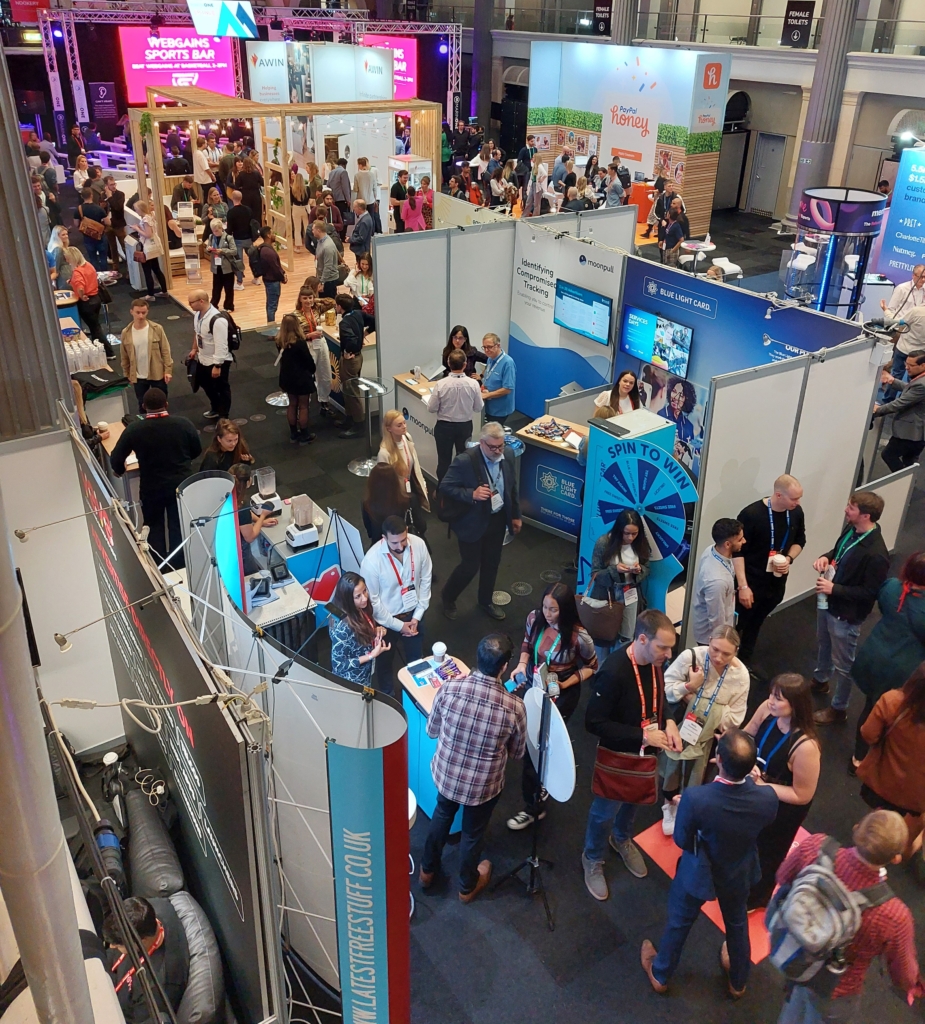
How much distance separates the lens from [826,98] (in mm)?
13977

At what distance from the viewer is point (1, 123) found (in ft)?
10.8

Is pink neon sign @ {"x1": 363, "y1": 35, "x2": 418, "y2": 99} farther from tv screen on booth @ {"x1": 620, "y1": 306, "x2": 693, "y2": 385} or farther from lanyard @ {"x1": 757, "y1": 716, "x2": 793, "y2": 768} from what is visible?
lanyard @ {"x1": 757, "y1": 716, "x2": 793, "y2": 768}

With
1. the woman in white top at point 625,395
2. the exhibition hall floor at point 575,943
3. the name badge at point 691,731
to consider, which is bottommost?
the exhibition hall floor at point 575,943

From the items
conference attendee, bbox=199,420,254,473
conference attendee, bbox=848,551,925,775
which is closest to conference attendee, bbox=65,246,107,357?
conference attendee, bbox=199,420,254,473

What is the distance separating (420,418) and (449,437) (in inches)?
32.4

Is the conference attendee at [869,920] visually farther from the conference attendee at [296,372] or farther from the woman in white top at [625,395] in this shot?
the conference attendee at [296,372]

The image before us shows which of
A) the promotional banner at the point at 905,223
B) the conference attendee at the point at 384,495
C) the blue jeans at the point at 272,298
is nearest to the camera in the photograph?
the conference attendee at the point at 384,495

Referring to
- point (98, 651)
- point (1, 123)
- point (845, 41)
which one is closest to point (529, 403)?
point (98, 651)

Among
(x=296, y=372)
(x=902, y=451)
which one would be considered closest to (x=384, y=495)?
(x=296, y=372)

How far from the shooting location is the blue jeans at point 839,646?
4.46m

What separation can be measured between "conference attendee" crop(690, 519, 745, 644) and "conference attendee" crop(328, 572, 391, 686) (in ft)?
5.21

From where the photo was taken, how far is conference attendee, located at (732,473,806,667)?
4512 millimetres

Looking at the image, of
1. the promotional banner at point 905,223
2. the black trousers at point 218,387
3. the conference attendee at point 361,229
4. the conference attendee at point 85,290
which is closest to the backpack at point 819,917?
the black trousers at point 218,387

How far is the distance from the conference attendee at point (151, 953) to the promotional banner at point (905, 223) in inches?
433
